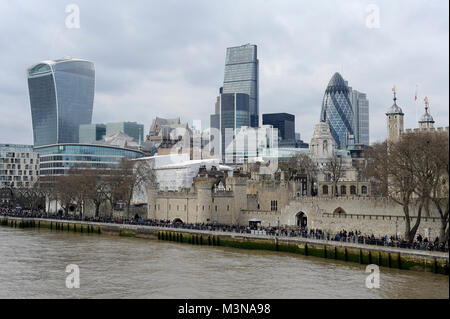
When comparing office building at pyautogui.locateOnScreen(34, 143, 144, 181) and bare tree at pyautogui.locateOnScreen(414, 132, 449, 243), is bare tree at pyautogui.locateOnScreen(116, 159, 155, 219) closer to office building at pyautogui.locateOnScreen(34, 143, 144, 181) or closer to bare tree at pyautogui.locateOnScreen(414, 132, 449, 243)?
office building at pyautogui.locateOnScreen(34, 143, 144, 181)

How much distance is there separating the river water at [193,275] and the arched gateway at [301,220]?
11927mm

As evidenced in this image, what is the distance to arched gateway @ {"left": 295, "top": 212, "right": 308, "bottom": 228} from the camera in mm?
65037

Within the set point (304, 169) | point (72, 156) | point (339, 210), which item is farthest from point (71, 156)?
point (339, 210)

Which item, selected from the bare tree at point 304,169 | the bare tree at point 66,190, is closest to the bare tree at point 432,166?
the bare tree at point 304,169

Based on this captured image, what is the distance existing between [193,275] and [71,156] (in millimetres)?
100969

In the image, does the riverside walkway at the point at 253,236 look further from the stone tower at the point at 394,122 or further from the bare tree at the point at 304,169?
the bare tree at the point at 304,169

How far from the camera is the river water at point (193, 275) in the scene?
34250mm

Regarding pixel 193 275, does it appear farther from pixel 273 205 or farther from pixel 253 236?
pixel 273 205

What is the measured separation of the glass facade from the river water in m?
78.8

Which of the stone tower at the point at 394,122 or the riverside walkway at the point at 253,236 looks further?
the stone tower at the point at 394,122

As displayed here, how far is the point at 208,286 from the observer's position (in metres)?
36.2

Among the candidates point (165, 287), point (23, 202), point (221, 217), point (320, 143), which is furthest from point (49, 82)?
point (165, 287)
